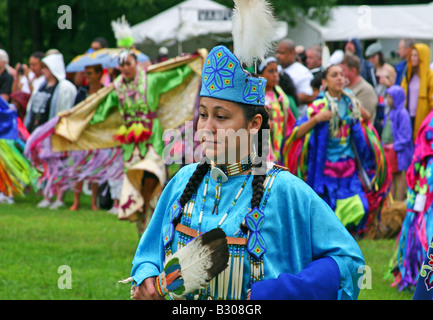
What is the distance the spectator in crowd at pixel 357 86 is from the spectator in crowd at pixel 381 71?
178cm

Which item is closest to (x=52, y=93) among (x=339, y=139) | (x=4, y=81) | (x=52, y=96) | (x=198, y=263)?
(x=52, y=96)

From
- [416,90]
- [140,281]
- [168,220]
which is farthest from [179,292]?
[416,90]

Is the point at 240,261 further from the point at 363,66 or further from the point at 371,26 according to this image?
the point at 371,26

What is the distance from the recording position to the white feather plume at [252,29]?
8.43ft

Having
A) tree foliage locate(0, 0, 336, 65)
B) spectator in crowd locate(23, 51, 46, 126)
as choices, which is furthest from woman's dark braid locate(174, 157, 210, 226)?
tree foliage locate(0, 0, 336, 65)

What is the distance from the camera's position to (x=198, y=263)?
2.32 m

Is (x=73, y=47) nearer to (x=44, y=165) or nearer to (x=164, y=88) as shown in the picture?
(x=44, y=165)

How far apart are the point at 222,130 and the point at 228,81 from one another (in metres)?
0.17

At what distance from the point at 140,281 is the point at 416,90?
762 centimetres

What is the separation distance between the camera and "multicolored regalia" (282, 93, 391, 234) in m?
7.09

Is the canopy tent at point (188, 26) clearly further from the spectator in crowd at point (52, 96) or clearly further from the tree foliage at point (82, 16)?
the spectator in crowd at point (52, 96)

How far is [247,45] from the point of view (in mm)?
2580

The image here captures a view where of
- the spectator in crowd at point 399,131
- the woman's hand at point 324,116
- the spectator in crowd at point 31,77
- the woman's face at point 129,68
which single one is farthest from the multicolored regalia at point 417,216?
the spectator in crowd at point 31,77
